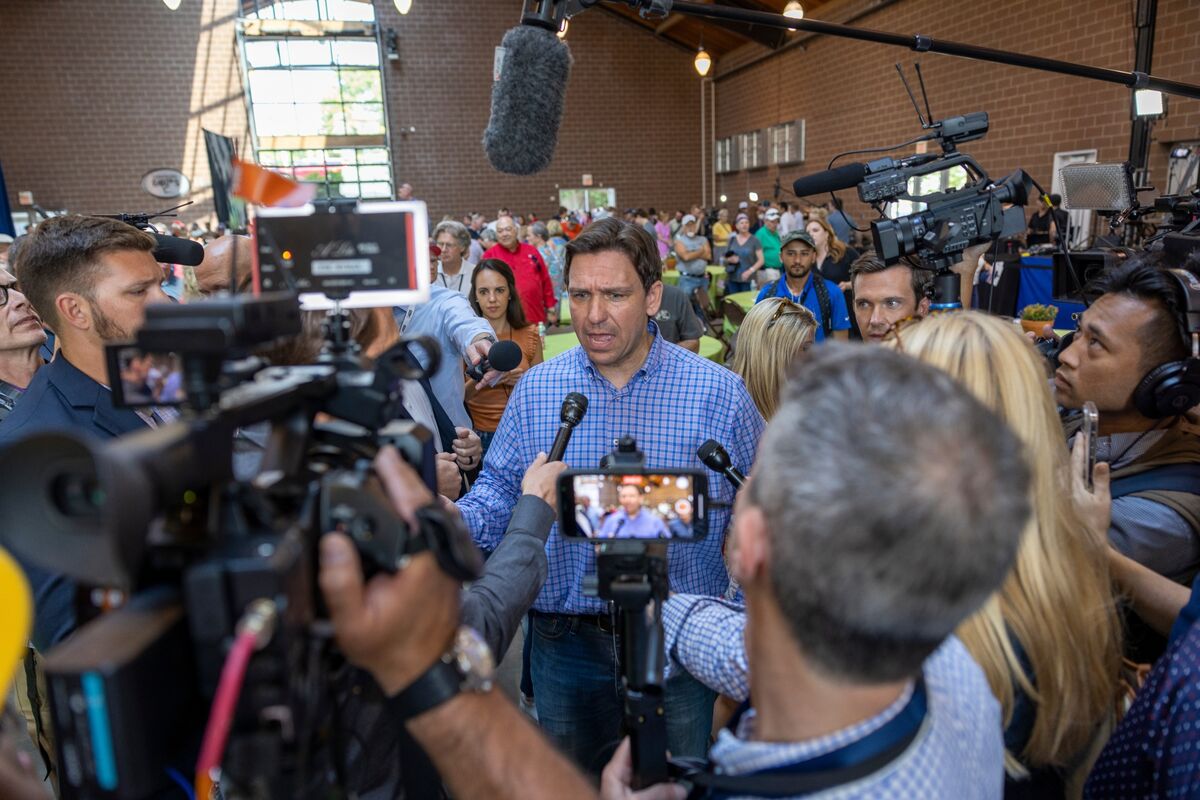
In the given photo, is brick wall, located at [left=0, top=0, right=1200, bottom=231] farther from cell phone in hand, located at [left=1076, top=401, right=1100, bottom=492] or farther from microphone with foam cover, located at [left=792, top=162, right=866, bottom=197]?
cell phone in hand, located at [left=1076, top=401, right=1100, bottom=492]

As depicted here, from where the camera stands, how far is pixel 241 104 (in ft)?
44.4

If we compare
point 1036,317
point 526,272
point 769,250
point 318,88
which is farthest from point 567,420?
point 318,88

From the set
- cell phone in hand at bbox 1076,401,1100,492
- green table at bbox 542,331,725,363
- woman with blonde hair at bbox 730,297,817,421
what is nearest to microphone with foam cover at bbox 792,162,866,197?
woman with blonde hair at bbox 730,297,817,421

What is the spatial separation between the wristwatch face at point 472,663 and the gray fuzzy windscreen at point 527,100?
1212 mm

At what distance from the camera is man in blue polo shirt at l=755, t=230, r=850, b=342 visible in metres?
4.03

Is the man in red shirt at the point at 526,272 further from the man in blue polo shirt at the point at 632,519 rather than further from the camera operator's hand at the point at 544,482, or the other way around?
the man in blue polo shirt at the point at 632,519

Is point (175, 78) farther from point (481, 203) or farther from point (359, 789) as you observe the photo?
point (359, 789)

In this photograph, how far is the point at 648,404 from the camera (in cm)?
176

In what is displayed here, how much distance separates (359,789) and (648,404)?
1.03 meters

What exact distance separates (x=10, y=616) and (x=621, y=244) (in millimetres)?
1501

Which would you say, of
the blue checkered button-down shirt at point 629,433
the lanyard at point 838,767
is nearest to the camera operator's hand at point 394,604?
the lanyard at point 838,767

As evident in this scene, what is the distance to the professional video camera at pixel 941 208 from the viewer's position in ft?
6.03

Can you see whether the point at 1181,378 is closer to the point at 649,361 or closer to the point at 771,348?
the point at 649,361

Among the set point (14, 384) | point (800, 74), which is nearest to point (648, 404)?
point (14, 384)
